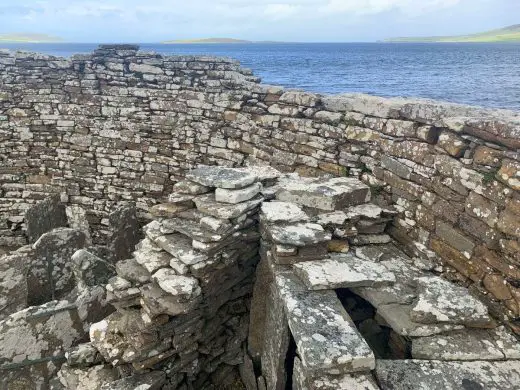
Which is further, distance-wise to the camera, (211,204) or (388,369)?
(211,204)

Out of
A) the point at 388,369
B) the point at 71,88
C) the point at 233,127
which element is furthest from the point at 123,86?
the point at 388,369

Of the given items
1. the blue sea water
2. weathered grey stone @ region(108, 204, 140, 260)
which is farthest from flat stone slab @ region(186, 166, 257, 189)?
the blue sea water

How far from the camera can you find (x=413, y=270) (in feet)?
15.8

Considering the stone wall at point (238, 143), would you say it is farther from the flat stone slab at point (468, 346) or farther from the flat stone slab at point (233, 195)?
the flat stone slab at point (233, 195)

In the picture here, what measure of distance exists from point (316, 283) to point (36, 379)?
12.9ft

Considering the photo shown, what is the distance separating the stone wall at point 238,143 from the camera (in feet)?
14.5

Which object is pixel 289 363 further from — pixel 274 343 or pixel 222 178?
pixel 222 178

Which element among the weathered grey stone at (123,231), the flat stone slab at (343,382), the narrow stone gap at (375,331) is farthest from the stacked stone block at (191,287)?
the weathered grey stone at (123,231)

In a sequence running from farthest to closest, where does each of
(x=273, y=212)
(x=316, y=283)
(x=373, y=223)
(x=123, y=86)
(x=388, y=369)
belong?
(x=123, y=86) < (x=373, y=223) < (x=273, y=212) < (x=316, y=283) < (x=388, y=369)

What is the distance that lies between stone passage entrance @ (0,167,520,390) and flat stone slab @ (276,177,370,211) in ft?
0.07

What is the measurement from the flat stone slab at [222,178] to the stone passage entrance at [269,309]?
0.07 feet

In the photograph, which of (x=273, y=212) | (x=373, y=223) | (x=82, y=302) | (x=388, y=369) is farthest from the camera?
(x=82, y=302)

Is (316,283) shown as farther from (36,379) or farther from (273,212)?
(36,379)

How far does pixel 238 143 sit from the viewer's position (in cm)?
793
